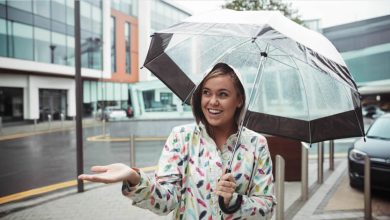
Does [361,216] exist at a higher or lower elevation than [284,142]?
lower

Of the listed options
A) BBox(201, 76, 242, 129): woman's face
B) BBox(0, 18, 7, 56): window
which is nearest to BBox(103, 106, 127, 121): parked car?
BBox(0, 18, 7, 56): window

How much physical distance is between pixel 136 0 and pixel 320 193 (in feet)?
138

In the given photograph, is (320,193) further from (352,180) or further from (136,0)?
(136,0)

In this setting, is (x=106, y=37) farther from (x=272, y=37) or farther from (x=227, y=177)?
(x=227, y=177)

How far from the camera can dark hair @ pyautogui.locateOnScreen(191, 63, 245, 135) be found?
1.80 metres

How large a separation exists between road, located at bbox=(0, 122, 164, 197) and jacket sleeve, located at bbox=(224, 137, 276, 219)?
20.2 ft

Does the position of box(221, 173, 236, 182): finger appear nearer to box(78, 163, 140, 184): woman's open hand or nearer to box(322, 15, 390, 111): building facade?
box(78, 163, 140, 184): woman's open hand

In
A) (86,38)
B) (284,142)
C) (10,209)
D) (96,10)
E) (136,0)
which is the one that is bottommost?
(10,209)

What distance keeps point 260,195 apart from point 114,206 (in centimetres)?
410

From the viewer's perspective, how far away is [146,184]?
1.51m

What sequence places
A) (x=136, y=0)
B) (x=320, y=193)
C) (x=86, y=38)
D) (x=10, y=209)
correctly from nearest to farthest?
(x=10, y=209), (x=320, y=193), (x=86, y=38), (x=136, y=0)

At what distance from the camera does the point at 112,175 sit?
4.50 feet

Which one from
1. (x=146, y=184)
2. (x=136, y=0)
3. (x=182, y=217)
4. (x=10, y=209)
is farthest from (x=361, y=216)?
(x=136, y=0)

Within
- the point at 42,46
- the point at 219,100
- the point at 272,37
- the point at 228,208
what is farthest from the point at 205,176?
the point at 42,46
